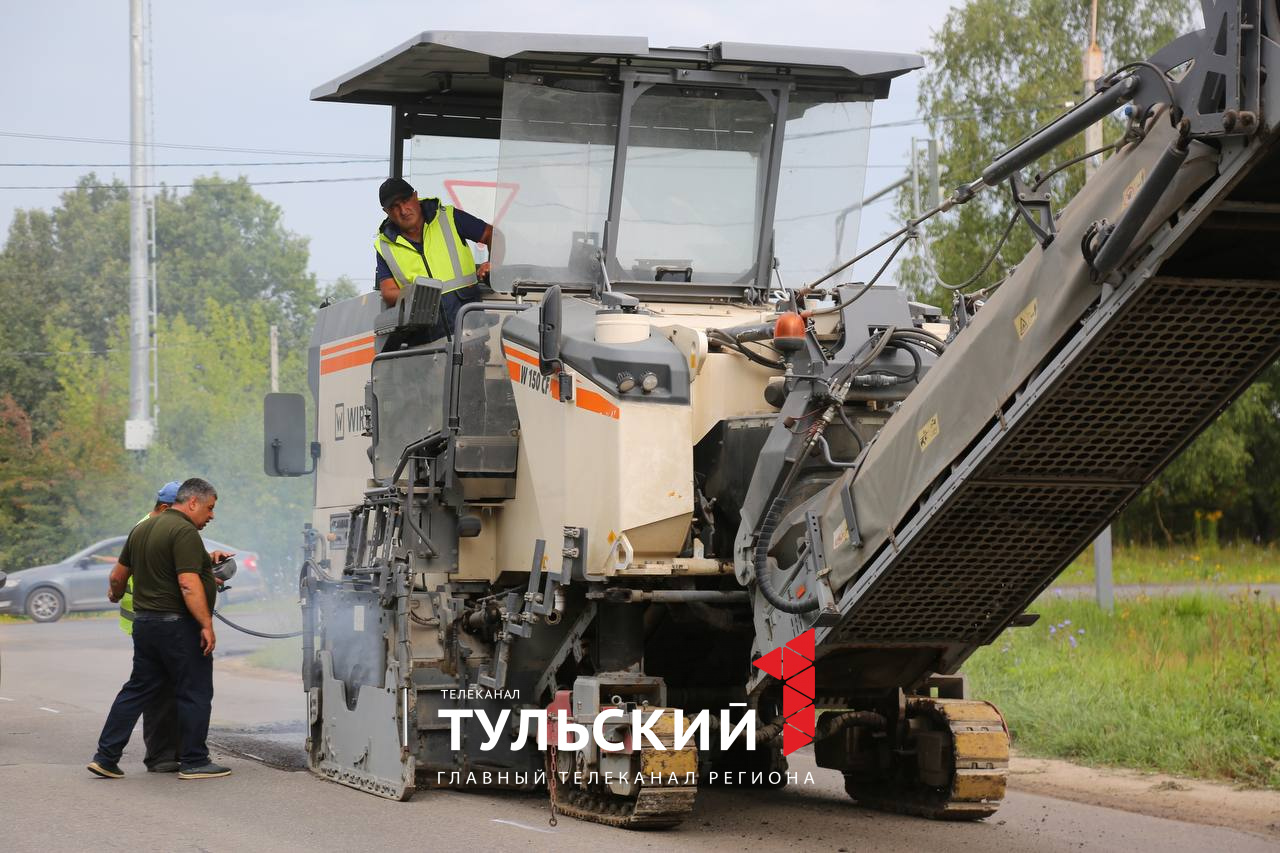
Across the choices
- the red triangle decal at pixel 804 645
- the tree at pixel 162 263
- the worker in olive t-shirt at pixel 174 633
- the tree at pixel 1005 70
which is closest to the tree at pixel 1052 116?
the tree at pixel 1005 70

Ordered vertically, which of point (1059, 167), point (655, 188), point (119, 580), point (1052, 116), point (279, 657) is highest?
point (1052, 116)

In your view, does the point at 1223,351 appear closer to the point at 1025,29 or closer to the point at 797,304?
the point at 797,304

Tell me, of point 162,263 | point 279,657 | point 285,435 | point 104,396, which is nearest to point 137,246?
point 104,396

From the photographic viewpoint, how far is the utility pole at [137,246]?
31250 mm

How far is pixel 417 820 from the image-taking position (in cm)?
888

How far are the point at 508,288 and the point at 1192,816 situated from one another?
4789 millimetres

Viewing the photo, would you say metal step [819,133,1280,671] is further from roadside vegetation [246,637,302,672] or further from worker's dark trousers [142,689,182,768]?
roadside vegetation [246,637,302,672]

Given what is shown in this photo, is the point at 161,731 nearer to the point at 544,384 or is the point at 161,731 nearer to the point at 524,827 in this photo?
the point at 524,827

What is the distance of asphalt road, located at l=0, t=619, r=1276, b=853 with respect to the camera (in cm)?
836

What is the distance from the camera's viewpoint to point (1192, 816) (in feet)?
31.4

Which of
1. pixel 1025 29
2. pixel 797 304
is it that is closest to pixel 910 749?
pixel 797 304

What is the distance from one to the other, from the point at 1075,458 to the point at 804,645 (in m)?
1.59

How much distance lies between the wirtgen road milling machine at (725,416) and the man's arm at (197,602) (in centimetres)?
71

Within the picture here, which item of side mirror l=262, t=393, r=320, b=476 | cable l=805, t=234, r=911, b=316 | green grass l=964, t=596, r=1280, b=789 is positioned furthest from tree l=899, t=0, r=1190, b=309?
cable l=805, t=234, r=911, b=316
